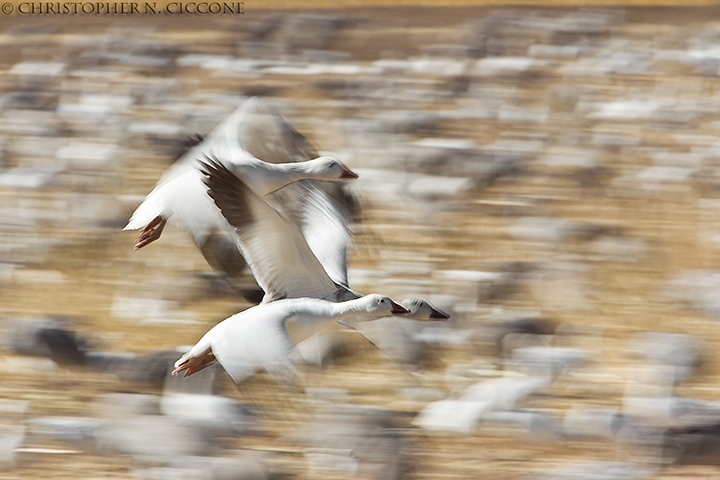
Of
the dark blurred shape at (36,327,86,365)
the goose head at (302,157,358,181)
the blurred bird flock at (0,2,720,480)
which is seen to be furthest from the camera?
the goose head at (302,157,358,181)

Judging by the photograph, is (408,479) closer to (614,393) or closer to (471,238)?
(614,393)

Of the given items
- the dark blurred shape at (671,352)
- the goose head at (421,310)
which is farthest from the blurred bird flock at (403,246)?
the goose head at (421,310)

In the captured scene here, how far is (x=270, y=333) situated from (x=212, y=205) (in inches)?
32.3

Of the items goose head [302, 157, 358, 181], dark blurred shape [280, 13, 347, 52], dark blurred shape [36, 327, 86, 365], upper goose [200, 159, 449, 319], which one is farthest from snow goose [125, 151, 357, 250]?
dark blurred shape [280, 13, 347, 52]

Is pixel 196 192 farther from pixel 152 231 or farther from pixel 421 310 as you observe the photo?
pixel 421 310

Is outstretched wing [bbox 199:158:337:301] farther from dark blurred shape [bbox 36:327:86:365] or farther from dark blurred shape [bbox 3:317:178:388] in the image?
dark blurred shape [bbox 36:327:86:365]

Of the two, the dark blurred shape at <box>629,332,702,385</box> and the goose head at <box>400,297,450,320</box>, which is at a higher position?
the goose head at <box>400,297,450,320</box>

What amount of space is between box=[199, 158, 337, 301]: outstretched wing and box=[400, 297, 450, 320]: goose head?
0.74 ft

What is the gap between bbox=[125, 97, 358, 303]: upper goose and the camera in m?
3.63

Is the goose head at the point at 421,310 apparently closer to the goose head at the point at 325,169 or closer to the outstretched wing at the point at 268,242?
the outstretched wing at the point at 268,242

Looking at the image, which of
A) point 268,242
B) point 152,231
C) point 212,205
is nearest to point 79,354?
point 152,231

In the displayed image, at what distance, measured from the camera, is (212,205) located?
11.8ft

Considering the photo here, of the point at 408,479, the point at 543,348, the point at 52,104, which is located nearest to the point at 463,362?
the point at 543,348

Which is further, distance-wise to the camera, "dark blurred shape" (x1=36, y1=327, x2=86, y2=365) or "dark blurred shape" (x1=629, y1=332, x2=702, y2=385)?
"dark blurred shape" (x1=36, y1=327, x2=86, y2=365)
